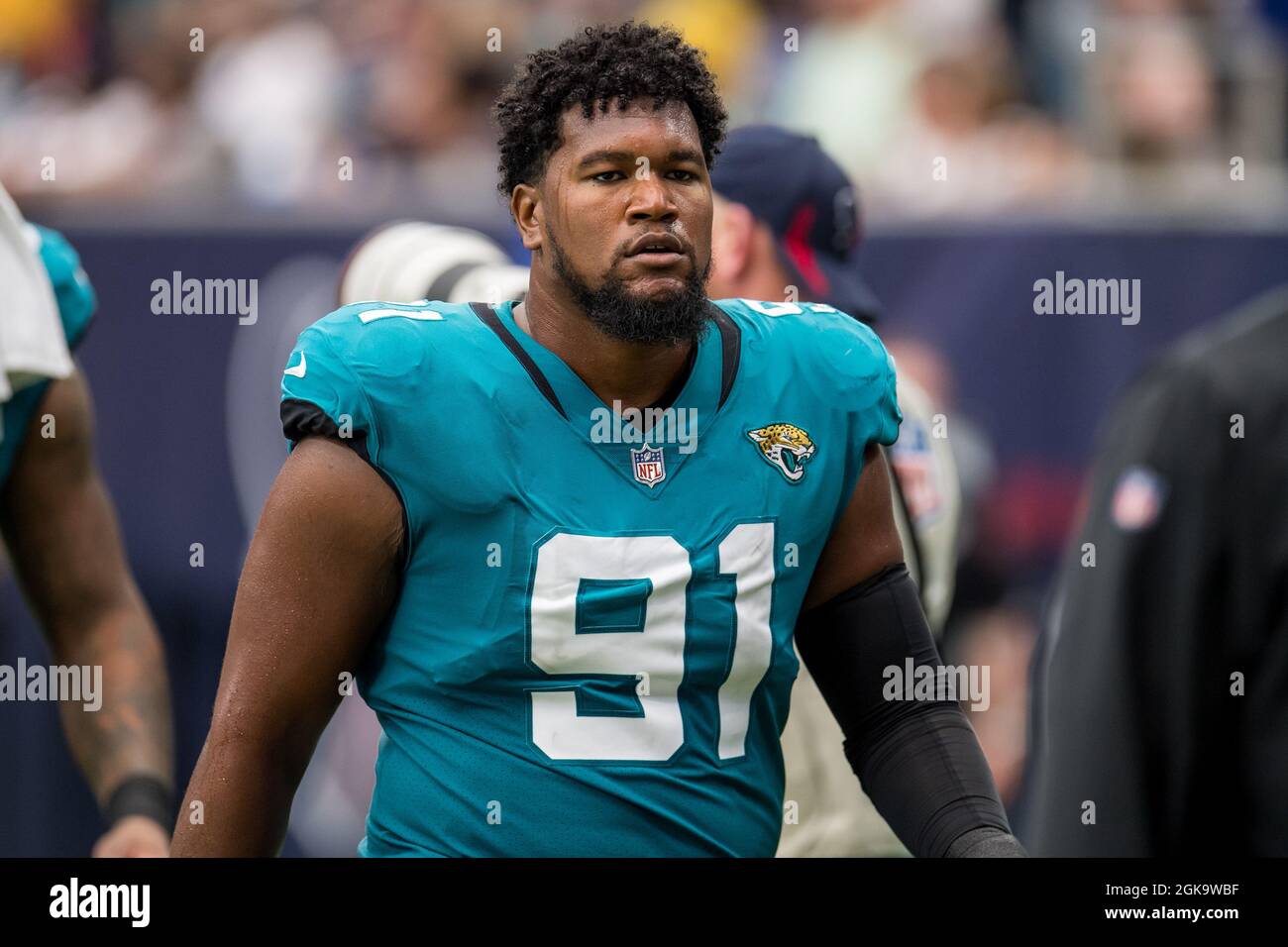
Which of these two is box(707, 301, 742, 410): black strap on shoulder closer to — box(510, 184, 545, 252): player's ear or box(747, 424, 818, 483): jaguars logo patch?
box(747, 424, 818, 483): jaguars logo patch

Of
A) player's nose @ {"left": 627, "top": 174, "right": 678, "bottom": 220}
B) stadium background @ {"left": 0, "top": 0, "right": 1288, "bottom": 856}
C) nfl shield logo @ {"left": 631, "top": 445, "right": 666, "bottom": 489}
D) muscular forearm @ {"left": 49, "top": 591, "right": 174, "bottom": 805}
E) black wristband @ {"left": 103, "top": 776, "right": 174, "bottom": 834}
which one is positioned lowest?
black wristband @ {"left": 103, "top": 776, "right": 174, "bottom": 834}

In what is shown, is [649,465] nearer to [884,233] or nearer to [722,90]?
[884,233]

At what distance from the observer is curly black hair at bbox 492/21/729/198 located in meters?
2.72

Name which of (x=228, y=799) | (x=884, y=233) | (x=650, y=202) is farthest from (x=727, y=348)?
(x=884, y=233)

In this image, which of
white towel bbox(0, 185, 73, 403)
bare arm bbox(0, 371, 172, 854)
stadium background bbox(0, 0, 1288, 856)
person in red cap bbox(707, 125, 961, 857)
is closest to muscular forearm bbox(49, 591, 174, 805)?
bare arm bbox(0, 371, 172, 854)

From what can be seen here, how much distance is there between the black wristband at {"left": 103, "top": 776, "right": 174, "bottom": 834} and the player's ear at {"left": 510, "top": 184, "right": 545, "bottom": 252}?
141cm

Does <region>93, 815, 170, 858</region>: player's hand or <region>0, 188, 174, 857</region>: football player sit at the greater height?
<region>0, 188, 174, 857</region>: football player

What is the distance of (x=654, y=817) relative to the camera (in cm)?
262

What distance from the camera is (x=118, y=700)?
3.72m

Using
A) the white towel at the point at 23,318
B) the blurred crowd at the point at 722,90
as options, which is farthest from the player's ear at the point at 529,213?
the blurred crowd at the point at 722,90

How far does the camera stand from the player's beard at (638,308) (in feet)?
8.72
